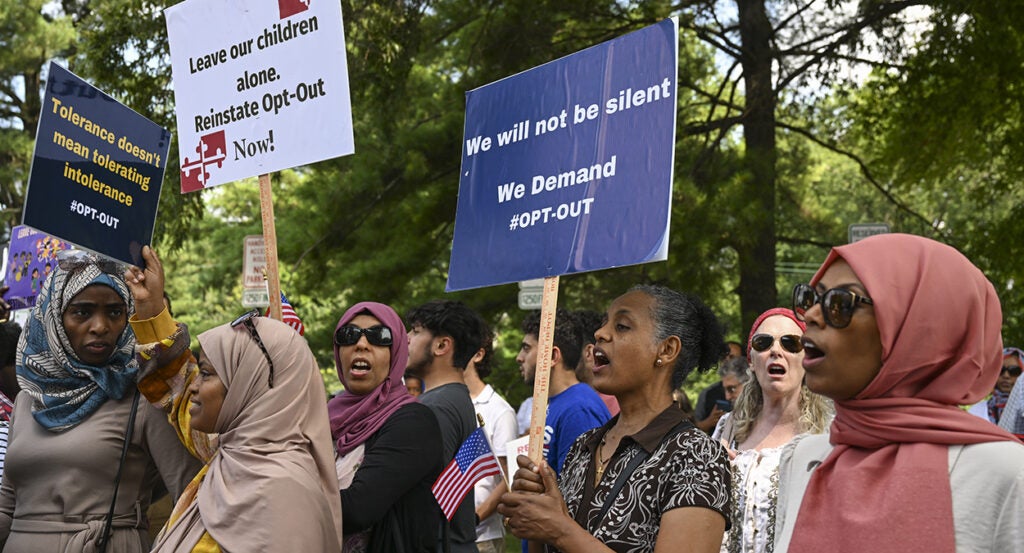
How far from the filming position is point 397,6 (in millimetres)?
12398

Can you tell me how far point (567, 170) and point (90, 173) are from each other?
2.00 meters

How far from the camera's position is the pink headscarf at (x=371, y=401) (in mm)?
4852

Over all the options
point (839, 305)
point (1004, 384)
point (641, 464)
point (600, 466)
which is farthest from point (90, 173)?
point (1004, 384)

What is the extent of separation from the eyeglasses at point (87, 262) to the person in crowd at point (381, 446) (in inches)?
37.2

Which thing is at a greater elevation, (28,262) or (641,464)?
(28,262)

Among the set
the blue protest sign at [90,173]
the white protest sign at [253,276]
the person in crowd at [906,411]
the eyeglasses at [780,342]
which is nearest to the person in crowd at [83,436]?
the blue protest sign at [90,173]

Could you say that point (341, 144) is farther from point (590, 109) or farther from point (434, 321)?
point (434, 321)

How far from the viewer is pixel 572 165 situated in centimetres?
431

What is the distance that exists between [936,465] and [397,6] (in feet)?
33.9

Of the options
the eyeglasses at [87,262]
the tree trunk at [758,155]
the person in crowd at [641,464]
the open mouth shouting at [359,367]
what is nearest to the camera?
the person in crowd at [641,464]

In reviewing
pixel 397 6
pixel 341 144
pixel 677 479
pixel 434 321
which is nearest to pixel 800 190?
pixel 397 6

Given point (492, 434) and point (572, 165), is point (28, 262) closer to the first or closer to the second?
point (492, 434)

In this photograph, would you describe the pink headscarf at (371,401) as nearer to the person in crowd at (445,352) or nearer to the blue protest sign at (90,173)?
the person in crowd at (445,352)

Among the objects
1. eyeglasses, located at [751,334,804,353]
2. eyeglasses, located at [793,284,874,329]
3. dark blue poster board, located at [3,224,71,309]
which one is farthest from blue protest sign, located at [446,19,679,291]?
dark blue poster board, located at [3,224,71,309]
